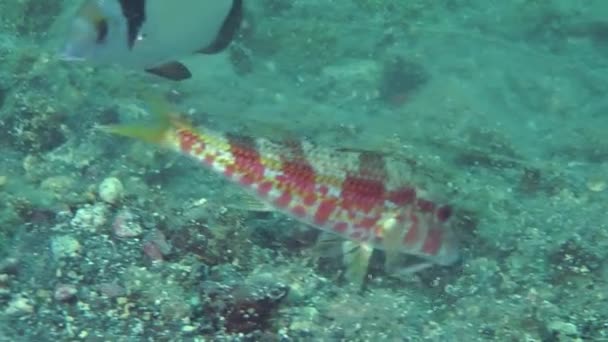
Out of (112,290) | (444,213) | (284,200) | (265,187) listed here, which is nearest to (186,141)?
(265,187)

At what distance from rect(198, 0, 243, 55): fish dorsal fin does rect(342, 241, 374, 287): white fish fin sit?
1.16m

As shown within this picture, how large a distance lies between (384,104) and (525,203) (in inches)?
80.3

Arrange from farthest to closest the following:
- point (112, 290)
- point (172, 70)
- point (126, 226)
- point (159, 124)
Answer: point (126, 226), point (172, 70), point (112, 290), point (159, 124)

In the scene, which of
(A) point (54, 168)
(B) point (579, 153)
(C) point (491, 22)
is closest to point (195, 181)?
(A) point (54, 168)

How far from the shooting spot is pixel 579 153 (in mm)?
5312

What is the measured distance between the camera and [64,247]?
11.5 ft

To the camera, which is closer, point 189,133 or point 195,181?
point 189,133

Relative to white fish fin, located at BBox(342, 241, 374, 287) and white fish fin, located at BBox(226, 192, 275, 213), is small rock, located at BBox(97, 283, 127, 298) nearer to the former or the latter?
white fish fin, located at BBox(226, 192, 275, 213)

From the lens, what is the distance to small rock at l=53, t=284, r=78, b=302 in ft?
10.7

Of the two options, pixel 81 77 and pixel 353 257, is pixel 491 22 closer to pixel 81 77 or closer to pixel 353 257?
pixel 81 77

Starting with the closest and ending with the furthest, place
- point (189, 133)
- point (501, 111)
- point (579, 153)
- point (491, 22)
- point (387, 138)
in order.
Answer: point (189, 133), point (387, 138), point (579, 153), point (501, 111), point (491, 22)

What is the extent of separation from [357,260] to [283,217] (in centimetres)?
74

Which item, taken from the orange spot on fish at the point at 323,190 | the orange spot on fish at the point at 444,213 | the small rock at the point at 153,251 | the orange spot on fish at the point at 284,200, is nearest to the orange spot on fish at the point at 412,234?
the orange spot on fish at the point at 444,213

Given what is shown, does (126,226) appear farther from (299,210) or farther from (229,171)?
(299,210)
